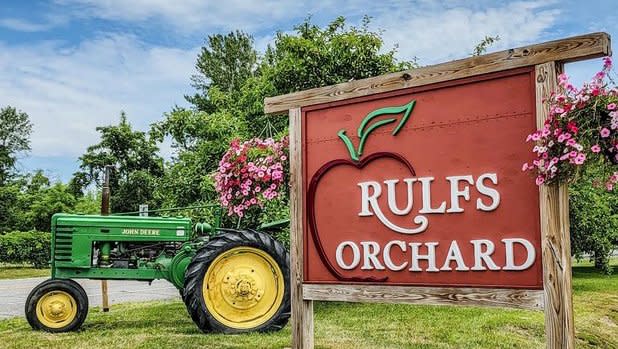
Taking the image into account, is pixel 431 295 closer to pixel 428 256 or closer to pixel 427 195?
pixel 428 256

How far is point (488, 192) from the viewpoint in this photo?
11.3 ft

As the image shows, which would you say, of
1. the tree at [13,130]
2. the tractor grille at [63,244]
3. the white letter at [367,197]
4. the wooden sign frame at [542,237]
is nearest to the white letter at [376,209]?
the white letter at [367,197]

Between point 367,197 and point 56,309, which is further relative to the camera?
point 56,309

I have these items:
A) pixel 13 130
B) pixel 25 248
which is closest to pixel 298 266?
pixel 25 248

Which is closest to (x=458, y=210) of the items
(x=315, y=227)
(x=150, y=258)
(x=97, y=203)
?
(x=315, y=227)

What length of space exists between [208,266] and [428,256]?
3328 millimetres

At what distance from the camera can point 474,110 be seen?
139 inches

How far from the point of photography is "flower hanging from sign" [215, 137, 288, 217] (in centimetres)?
483

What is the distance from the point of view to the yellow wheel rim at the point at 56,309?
6617mm

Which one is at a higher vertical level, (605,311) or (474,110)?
(474,110)

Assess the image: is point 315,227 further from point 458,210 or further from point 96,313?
point 96,313

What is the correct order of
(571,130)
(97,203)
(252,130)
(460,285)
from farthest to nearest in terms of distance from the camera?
(97,203) → (252,130) → (460,285) → (571,130)

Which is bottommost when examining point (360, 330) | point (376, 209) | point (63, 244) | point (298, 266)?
point (360, 330)

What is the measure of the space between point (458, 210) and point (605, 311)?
20.7 ft
